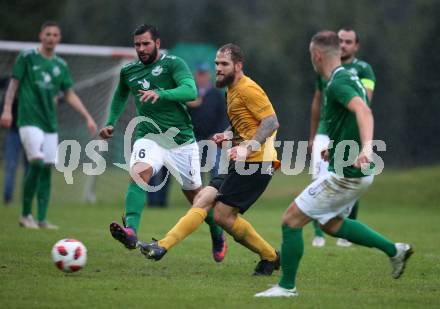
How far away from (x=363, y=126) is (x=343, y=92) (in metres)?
0.37

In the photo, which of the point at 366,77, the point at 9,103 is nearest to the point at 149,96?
the point at 366,77

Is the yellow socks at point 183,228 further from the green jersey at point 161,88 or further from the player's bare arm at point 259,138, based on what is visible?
the green jersey at point 161,88

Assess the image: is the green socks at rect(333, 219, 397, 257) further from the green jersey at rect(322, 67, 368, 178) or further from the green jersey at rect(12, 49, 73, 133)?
the green jersey at rect(12, 49, 73, 133)

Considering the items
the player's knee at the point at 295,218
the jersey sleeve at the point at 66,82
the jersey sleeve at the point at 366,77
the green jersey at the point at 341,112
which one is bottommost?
the player's knee at the point at 295,218

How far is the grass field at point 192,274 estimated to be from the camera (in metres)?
7.10

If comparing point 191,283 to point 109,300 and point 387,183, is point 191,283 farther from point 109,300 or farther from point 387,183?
point 387,183

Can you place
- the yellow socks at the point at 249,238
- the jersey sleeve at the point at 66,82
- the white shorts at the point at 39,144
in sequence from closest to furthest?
the yellow socks at the point at 249,238
the white shorts at the point at 39,144
the jersey sleeve at the point at 66,82

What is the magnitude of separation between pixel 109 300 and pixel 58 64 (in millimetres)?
6485

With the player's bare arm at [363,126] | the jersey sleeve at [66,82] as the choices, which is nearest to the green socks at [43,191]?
the jersey sleeve at [66,82]

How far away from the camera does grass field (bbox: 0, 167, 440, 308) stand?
23.3 feet

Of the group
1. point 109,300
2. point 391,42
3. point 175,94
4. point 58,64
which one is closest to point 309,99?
point 391,42

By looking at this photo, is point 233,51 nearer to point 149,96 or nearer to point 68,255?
point 149,96

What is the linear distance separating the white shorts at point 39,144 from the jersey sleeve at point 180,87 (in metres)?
3.70

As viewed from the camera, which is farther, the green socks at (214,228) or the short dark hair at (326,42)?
the green socks at (214,228)
